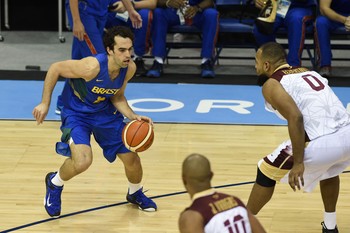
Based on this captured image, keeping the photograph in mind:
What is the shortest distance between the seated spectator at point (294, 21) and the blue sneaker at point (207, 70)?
73cm

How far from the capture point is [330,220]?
6141mm

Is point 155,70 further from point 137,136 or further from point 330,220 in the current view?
point 330,220

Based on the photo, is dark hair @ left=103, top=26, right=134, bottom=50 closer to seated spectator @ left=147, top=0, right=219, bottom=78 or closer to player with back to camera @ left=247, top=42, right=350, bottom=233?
player with back to camera @ left=247, top=42, right=350, bottom=233

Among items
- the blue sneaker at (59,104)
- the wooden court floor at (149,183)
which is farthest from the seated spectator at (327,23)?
the blue sneaker at (59,104)

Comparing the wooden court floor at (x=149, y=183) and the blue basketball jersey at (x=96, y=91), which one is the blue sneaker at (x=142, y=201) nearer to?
the wooden court floor at (x=149, y=183)

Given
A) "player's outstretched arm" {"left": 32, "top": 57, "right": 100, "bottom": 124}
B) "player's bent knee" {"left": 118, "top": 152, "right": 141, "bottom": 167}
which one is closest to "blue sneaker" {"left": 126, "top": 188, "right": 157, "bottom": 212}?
"player's bent knee" {"left": 118, "top": 152, "right": 141, "bottom": 167}

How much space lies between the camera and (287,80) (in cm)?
577

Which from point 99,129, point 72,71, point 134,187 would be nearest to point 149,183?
point 134,187

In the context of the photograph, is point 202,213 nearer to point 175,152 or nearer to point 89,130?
point 89,130

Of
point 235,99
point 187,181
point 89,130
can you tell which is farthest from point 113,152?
point 235,99

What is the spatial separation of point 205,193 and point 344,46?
7.55 meters

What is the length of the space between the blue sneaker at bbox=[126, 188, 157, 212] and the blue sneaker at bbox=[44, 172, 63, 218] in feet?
1.90

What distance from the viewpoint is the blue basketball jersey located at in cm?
652

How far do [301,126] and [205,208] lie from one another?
1604 millimetres
